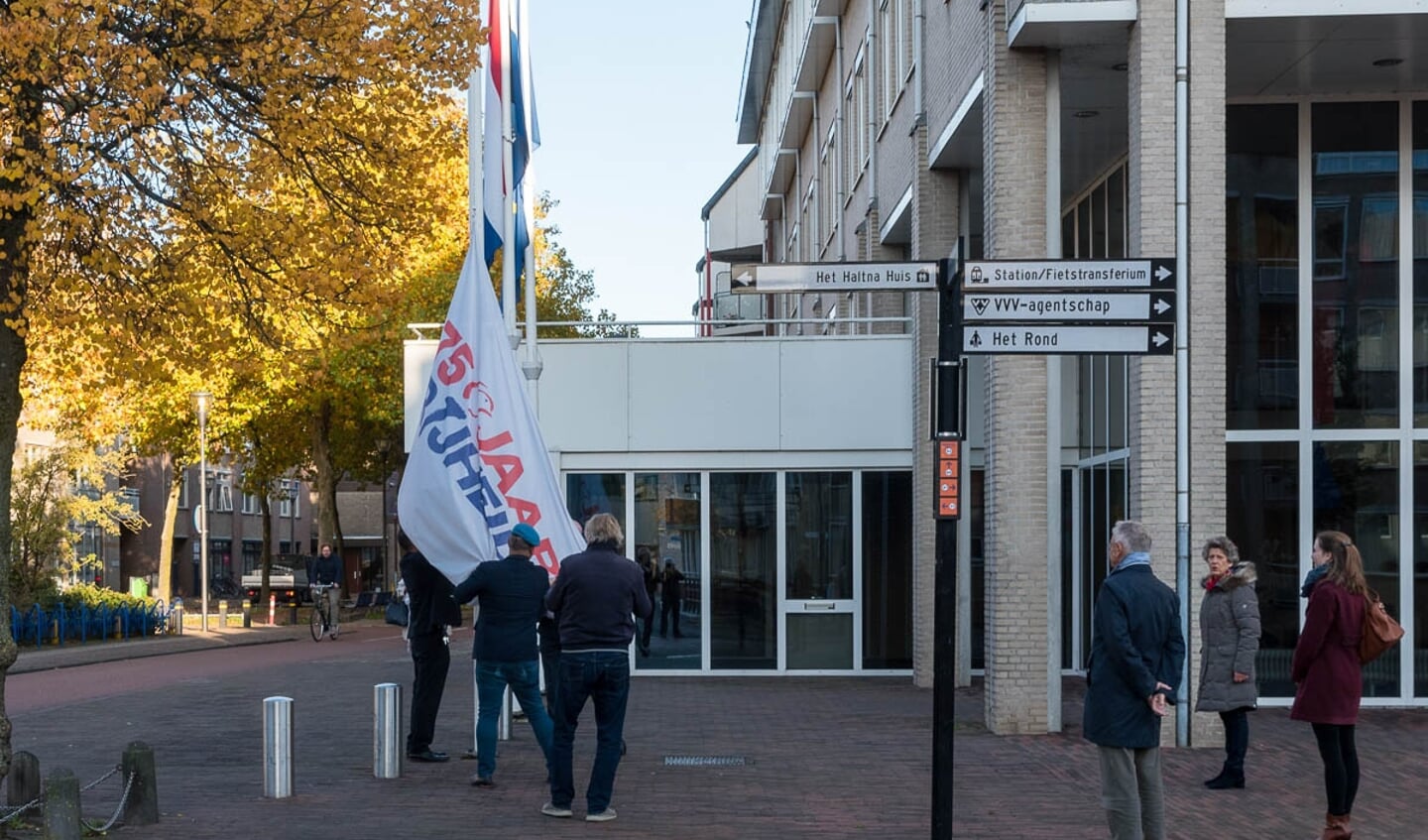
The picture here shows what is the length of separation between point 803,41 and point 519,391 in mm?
23156

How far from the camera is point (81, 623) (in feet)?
113

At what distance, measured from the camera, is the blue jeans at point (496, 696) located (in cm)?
1179

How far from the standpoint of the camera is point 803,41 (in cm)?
3456

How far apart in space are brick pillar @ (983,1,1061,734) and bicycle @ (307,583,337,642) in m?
21.7

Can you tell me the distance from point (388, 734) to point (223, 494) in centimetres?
6693

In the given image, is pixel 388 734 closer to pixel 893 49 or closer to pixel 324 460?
pixel 893 49

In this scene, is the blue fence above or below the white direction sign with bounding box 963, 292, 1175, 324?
below

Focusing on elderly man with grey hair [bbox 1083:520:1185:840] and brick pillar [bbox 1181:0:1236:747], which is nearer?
elderly man with grey hair [bbox 1083:520:1185:840]

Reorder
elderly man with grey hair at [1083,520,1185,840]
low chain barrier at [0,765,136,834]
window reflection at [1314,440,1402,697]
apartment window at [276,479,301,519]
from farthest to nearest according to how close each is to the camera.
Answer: apartment window at [276,479,301,519], window reflection at [1314,440,1402,697], low chain barrier at [0,765,136,834], elderly man with grey hair at [1083,520,1185,840]

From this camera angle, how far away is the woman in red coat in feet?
31.3

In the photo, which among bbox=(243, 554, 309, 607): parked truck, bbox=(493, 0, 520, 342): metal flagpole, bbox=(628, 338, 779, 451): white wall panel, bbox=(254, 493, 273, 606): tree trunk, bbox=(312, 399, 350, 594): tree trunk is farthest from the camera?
bbox=(243, 554, 309, 607): parked truck

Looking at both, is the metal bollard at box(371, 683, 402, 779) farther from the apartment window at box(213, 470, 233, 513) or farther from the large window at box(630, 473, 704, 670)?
the apartment window at box(213, 470, 233, 513)

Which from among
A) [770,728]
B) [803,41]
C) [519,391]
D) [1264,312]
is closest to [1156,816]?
[519,391]

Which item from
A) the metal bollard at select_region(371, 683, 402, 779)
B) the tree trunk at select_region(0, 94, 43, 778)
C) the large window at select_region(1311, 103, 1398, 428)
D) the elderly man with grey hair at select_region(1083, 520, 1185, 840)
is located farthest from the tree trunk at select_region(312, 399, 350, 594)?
the elderly man with grey hair at select_region(1083, 520, 1185, 840)
